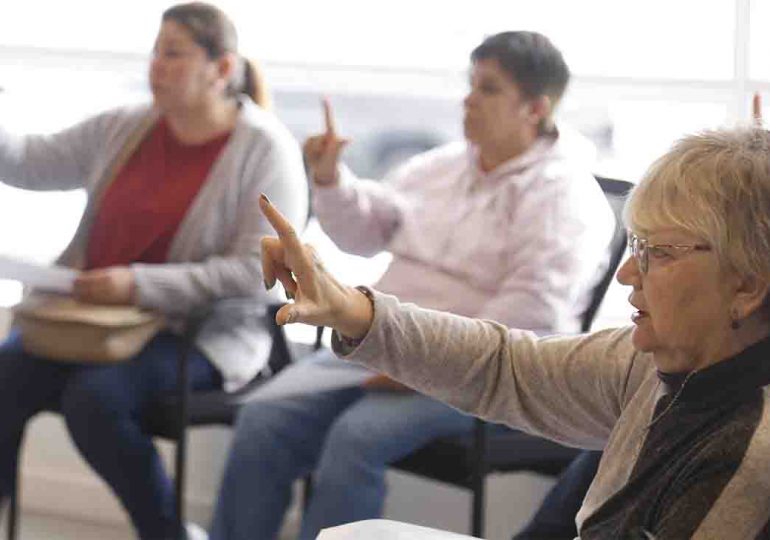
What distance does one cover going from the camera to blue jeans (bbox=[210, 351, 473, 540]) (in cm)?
311

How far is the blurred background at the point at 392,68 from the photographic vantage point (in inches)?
148

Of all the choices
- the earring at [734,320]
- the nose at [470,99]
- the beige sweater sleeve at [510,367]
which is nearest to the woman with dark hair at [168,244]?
the nose at [470,99]

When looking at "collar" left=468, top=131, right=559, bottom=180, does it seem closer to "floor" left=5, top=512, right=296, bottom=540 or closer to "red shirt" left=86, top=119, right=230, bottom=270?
"red shirt" left=86, top=119, right=230, bottom=270

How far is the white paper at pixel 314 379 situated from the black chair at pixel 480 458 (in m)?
0.26

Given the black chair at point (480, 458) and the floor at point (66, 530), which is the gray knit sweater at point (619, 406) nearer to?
the black chair at point (480, 458)

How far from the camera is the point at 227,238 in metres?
3.56

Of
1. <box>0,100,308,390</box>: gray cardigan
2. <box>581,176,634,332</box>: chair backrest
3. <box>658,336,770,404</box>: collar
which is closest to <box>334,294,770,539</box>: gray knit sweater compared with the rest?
<box>658,336,770,404</box>: collar

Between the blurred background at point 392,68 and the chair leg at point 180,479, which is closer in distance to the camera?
the chair leg at point 180,479

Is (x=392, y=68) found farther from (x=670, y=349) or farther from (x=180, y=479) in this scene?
(x=670, y=349)

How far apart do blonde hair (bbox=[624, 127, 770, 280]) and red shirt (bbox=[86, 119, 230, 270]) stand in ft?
6.54

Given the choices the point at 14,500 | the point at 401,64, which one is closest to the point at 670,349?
the point at 14,500

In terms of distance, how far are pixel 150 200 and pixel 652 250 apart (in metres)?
2.06

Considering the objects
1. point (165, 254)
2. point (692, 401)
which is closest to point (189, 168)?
point (165, 254)

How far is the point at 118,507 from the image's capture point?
4188 millimetres
